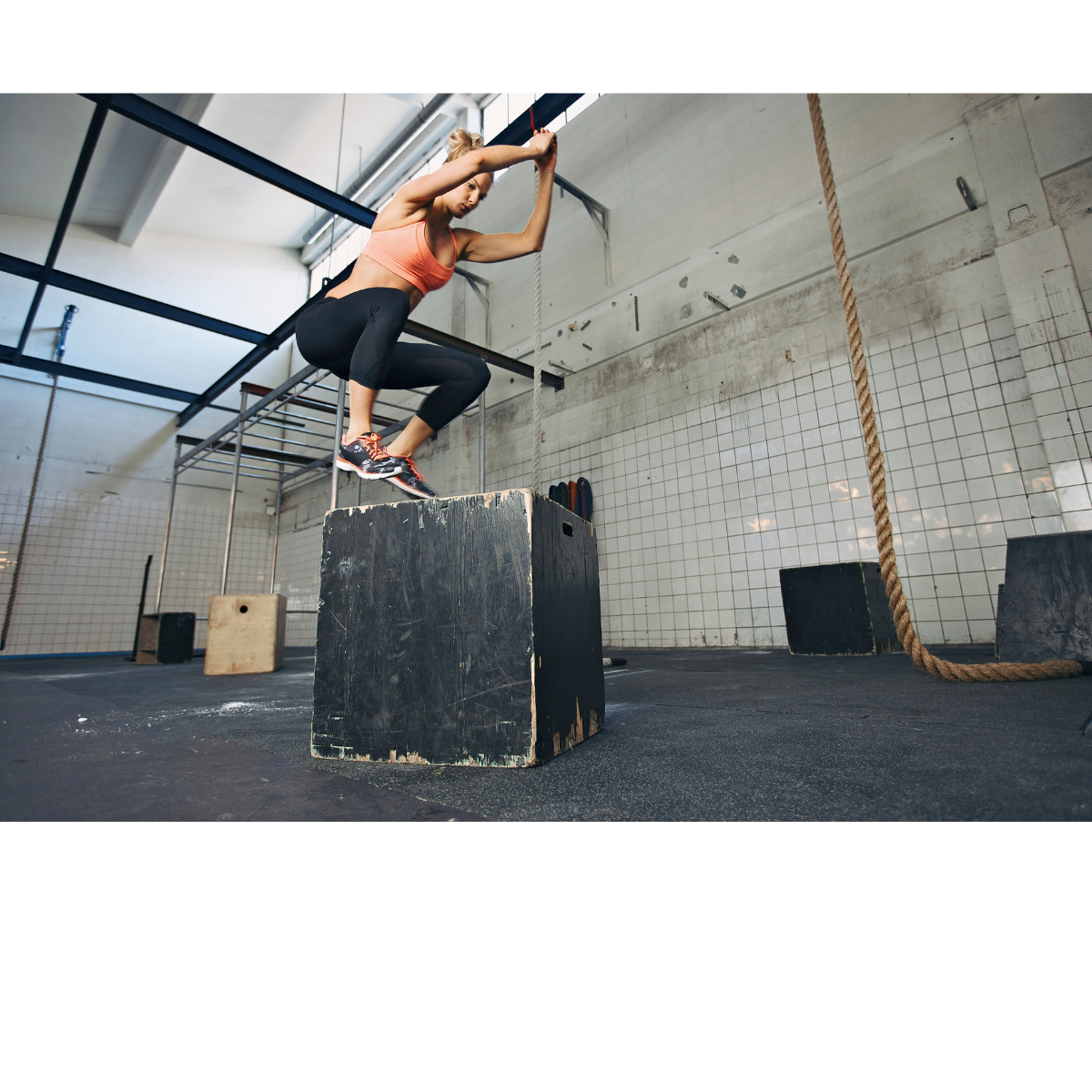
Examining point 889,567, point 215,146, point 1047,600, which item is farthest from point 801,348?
point 215,146

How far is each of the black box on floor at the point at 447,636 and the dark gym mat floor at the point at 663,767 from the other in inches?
2.3

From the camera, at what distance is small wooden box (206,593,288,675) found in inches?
129

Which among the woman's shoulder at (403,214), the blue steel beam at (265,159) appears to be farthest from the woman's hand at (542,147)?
the blue steel beam at (265,159)

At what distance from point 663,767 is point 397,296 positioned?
3.90 feet

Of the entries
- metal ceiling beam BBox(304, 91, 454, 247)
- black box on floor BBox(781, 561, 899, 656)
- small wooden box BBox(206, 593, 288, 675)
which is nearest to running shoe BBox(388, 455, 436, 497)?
black box on floor BBox(781, 561, 899, 656)

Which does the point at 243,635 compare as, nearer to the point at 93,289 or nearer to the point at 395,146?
the point at 93,289

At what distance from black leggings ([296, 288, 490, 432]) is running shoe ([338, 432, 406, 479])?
0.13 meters

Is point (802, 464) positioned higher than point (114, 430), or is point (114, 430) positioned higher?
point (114, 430)

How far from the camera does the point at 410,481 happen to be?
126 cm

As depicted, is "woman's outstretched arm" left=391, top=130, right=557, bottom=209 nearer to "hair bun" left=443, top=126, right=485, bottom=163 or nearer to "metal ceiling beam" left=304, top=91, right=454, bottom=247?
"hair bun" left=443, top=126, right=485, bottom=163

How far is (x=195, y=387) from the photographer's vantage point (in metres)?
6.90

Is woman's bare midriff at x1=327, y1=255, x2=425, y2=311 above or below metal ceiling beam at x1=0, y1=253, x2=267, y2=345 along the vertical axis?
below
